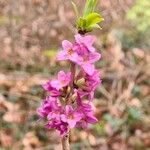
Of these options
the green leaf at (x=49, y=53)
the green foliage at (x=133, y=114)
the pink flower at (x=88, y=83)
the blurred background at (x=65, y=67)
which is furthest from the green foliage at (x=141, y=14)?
A: the pink flower at (x=88, y=83)

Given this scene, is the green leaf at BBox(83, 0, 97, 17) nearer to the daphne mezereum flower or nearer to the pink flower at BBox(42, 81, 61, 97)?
the daphne mezereum flower

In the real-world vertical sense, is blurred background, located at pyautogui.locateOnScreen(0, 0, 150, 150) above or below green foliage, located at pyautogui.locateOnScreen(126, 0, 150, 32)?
below

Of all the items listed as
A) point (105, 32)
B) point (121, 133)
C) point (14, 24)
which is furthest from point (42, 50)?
point (121, 133)

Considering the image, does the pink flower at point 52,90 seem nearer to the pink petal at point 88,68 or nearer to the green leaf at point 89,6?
the pink petal at point 88,68

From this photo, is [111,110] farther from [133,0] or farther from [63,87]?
[63,87]

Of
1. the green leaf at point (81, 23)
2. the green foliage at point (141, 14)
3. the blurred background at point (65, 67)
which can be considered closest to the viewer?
the green leaf at point (81, 23)

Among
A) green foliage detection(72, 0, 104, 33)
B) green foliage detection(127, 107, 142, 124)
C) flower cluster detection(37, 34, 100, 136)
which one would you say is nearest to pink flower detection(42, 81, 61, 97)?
flower cluster detection(37, 34, 100, 136)
